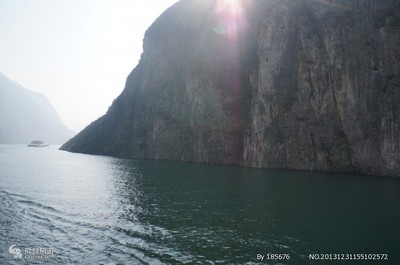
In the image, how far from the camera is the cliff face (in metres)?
69.5

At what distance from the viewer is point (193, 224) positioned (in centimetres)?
2836

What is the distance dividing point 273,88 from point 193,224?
67.9 m

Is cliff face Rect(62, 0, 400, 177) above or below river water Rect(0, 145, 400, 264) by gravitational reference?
above

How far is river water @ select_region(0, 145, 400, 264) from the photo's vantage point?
69.2ft

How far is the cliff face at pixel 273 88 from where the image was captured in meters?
69.5

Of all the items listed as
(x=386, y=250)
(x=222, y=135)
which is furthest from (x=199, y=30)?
(x=386, y=250)

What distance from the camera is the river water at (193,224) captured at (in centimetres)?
2110

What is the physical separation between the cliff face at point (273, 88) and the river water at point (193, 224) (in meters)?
27.6

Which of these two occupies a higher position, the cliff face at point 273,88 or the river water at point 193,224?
the cliff face at point 273,88

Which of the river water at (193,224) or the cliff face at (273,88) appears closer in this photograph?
the river water at (193,224)

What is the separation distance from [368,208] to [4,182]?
5407cm

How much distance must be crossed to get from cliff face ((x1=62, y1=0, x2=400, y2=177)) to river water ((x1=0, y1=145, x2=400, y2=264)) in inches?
1088

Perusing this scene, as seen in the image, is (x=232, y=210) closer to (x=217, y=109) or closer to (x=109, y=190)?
(x=109, y=190)

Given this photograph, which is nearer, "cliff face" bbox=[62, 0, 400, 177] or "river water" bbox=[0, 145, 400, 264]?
"river water" bbox=[0, 145, 400, 264]
